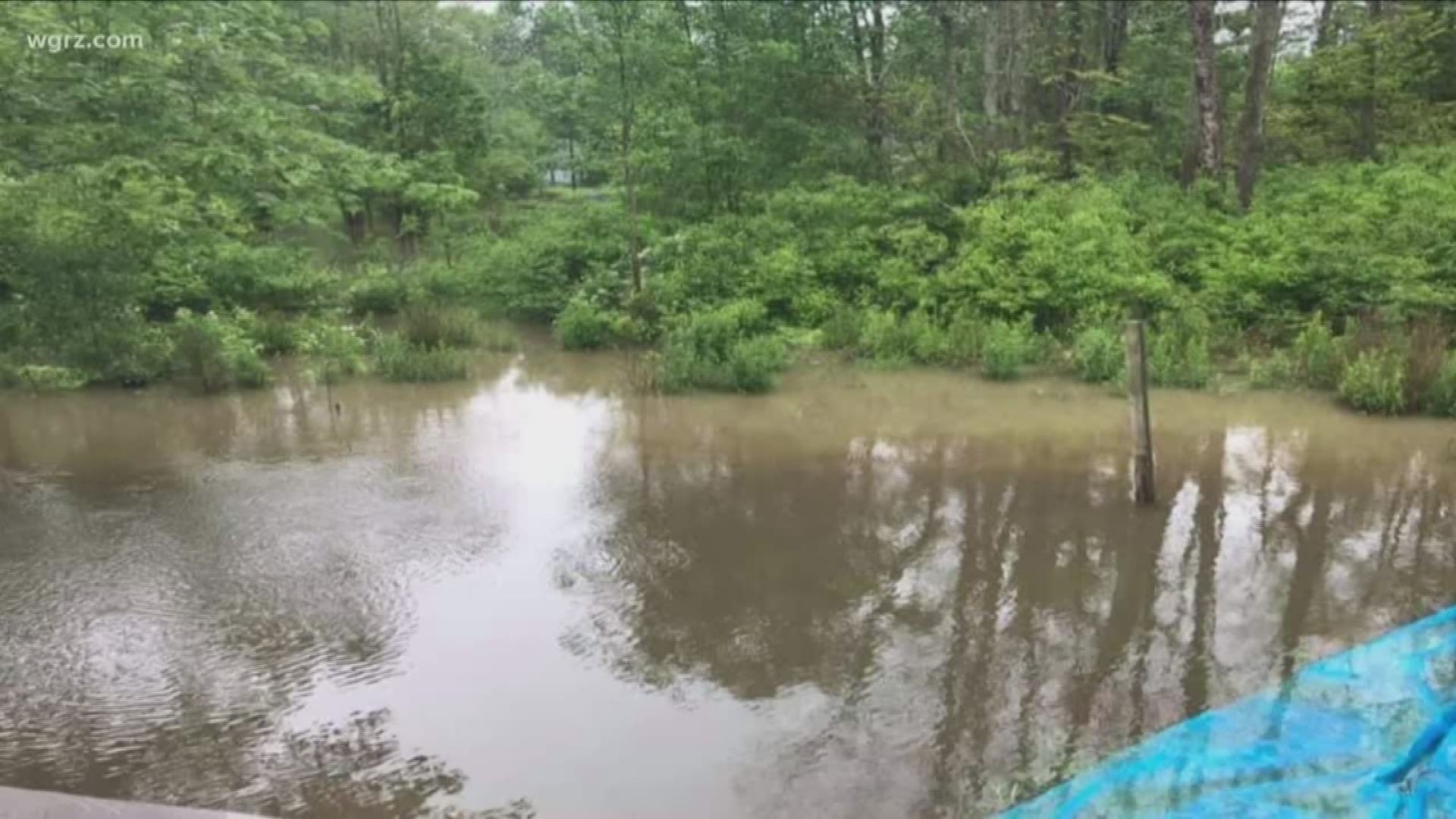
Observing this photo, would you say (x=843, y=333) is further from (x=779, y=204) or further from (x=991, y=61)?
(x=991, y=61)

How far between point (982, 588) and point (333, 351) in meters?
9.01

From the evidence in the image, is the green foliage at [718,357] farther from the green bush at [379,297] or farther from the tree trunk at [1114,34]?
the tree trunk at [1114,34]

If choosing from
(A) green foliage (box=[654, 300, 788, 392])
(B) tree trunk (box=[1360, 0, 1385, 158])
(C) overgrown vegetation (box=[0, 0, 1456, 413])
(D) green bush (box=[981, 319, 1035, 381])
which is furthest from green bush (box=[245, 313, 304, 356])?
(B) tree trunk (box=[1360, 0, 1385, 158])

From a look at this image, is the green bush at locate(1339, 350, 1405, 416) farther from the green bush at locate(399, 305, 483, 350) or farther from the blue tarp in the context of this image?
the green bush at locate(399, 305, 483, 350)

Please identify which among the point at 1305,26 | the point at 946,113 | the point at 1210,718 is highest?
the point at 1305,26

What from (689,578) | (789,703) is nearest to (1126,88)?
(689,578)

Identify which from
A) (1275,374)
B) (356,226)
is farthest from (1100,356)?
(356,226)

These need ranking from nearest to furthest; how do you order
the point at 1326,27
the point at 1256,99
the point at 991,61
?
the point at 1256,99 < the point at 991,61 < the point at 1326,27

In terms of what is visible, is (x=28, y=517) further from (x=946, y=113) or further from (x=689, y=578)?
(x=946, y=113)

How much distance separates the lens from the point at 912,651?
553 cm

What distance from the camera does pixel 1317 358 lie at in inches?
411

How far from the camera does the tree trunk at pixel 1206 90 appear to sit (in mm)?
13883

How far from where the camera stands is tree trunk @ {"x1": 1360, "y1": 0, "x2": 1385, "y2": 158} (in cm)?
1597

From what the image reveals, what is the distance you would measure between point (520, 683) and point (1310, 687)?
138 inches
